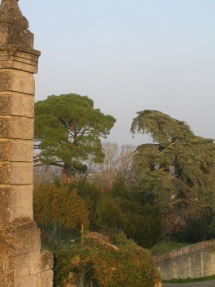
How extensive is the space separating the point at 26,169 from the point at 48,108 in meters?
26.7

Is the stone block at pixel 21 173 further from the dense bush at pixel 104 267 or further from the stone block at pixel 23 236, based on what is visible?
the dense bush at pixel 104 267

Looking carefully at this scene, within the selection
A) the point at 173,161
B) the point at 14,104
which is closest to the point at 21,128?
the point at 14,104

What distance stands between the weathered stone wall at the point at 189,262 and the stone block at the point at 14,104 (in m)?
14.6

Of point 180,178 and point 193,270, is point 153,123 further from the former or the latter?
point 193,270

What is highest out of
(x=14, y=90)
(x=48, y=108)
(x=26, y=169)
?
(x=48, y=108)

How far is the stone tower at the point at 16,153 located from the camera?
20.0 ft

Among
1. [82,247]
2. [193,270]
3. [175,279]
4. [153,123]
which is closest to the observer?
[82,247]

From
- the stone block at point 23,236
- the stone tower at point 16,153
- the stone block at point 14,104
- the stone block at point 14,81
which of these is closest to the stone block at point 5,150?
the stone tower at point 16,153

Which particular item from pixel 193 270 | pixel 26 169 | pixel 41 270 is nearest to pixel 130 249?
pixel 41 270

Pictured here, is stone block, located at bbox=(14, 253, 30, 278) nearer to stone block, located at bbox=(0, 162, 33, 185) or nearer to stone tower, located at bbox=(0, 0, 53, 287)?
stone tower, located at bbox=(0, 0, 53, 287)

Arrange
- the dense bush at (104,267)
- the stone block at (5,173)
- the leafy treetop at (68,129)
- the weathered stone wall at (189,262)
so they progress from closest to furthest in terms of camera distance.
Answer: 1. the stone block at (5,173)
2. the dense bush at (104,267)
3. the weathered stone wall at (189,262)
4. the leafy treetop at (68,129)

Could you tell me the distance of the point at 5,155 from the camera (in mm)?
6129

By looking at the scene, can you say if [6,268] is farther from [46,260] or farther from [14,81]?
[14,81]

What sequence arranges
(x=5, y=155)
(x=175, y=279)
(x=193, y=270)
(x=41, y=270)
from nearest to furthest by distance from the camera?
(x=5, y=155) → (x=41, y=270) → (x=175, y=279) → (x=193, y=270)
